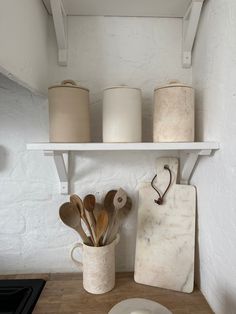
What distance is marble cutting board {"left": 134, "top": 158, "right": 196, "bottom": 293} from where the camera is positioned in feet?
2.69

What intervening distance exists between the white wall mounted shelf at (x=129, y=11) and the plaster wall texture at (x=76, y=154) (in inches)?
1.0

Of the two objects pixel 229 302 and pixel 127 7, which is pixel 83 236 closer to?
pixel 229 302

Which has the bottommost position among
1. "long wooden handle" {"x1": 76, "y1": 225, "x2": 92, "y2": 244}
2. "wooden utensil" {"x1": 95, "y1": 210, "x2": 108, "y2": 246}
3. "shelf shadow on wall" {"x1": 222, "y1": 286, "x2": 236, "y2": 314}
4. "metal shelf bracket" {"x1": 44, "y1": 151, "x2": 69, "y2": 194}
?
"shelf shadow on wall" {"x1": 222, "y1": 286, "x2": 236, "y2": 314}

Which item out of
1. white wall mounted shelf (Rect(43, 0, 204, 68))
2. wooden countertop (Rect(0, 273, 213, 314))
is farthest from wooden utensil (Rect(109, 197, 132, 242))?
white wall mounted shelf (Rect(43, 0, 204, 68))

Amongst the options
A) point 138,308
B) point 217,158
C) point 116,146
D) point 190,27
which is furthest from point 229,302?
point 190,27

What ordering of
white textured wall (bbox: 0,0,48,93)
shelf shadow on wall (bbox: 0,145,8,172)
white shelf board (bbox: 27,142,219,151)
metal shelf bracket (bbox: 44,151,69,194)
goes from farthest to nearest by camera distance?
shelf shadow on wall (bbox: 0,145,8,172)
metal shelf bracket (bbox: 44,151,69,194)
white shelf board (bbox: 27,142,219,151)
white textured wall (bbox: 0,0,48,93)

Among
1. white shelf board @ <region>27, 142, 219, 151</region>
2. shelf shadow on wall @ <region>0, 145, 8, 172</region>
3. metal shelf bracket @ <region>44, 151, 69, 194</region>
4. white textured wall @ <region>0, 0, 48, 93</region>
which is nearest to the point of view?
white textured wall @ <region>0, 0, 48, 93</region>

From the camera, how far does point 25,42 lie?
25.5 inches

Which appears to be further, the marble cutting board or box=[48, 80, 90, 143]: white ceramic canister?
the marble cutting board

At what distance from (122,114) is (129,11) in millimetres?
390

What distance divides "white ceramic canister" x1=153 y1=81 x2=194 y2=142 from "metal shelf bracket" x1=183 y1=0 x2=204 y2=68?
8.6 inches

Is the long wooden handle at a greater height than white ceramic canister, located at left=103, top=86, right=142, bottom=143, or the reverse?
white ceramic canister, located at left=103, top=86, right=142, bottom=143

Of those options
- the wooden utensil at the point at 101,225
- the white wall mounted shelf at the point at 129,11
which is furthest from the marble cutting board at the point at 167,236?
the white wall mounted shelf at the point at 129,11

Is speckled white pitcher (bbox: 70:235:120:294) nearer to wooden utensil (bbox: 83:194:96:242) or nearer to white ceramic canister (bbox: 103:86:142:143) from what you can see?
wooden utensil (bbox: 83:194:96:242)
